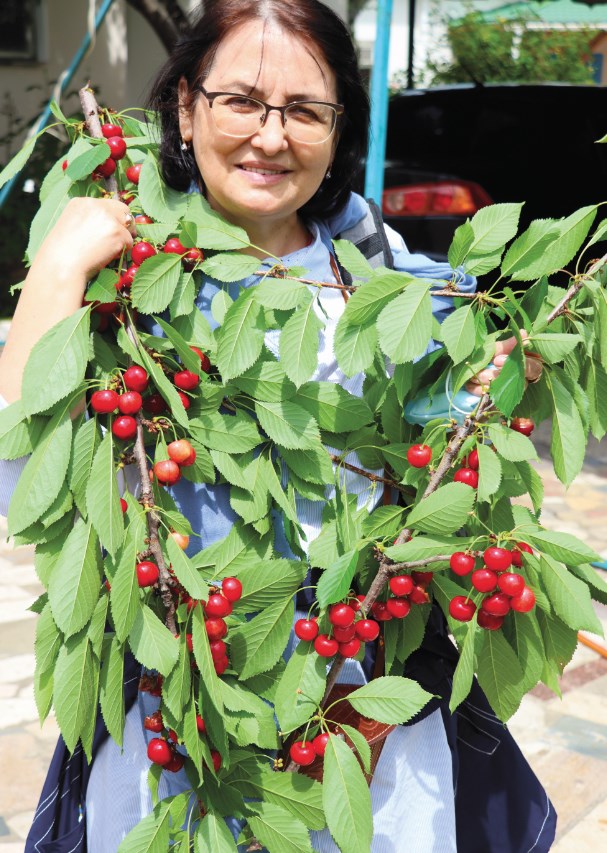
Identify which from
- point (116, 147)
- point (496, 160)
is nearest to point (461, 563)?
point (116, 147)

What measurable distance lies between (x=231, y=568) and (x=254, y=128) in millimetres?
588

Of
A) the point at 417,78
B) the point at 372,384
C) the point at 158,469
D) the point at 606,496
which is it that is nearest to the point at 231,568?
the point at 158,469

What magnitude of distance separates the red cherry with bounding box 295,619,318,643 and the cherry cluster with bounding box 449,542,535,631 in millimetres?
213

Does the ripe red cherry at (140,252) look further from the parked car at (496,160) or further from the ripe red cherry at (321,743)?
the parked car at (496,160)

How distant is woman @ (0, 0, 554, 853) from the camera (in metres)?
1.27

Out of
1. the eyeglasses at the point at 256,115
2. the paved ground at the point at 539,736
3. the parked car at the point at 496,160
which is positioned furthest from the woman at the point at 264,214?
the parked car at the point at 496,160

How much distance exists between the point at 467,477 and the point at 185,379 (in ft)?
1.24

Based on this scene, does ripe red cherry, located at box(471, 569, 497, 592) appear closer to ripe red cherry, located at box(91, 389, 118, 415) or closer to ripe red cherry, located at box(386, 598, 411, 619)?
ripe red cherry, located at box(386, 598, 411, 619)

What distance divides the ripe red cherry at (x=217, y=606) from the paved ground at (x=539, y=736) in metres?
1.35

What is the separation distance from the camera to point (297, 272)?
1.34 metres

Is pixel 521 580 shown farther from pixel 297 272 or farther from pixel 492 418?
pixel 297 272

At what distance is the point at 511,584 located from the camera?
1192mm

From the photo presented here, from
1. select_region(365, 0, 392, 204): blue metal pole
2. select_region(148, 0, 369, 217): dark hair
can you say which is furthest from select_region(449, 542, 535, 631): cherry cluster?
select_region(365, 0, 392, 204): blue metal pole

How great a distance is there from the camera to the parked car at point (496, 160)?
4938mm
